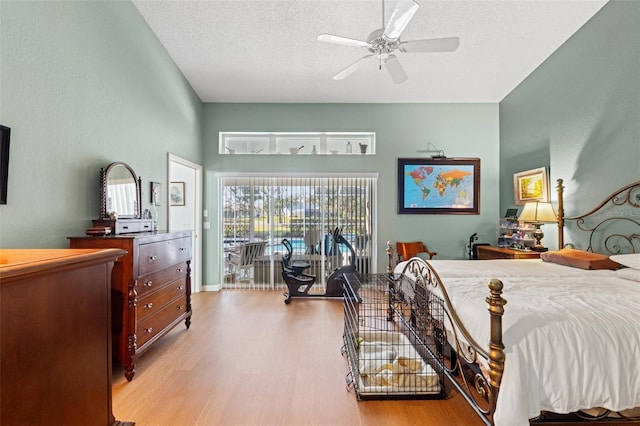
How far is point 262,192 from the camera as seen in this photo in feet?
16.8

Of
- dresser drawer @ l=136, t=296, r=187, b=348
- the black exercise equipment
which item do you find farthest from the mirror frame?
the black exercise equipment

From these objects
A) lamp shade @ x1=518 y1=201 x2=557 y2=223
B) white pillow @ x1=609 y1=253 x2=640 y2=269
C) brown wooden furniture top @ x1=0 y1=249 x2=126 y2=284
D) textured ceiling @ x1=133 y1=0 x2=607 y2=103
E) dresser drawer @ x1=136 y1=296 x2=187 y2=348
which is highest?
textured ceiling @ x1=133 y1=0 x2=607 y2=103

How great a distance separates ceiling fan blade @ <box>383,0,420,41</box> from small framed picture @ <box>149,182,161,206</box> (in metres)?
2.95

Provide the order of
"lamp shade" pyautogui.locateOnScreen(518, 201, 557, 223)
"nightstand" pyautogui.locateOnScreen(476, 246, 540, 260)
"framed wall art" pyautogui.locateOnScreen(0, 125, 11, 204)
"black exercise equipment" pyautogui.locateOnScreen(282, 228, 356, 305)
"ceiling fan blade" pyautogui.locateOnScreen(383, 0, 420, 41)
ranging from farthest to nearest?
"black exercise equipment" pyautogui.locateOnScreen(282, 228, 356, 305) → "nightstand" pyautogui.locateOnScreen(476, 246, 540, 260) → "lamp shade" pyautogui.locateOnScreen(518, 201, 557, 223) → "ceiling fan blade" pyautogui.locateOnScreen(383, 0, 420, 41) → "framed wall art" pyautogui.locateOnScreen(0, 125, 11, 204)

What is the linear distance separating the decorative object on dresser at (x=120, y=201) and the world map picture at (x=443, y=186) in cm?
398

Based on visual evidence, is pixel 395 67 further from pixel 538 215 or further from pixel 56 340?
pixel 56 340

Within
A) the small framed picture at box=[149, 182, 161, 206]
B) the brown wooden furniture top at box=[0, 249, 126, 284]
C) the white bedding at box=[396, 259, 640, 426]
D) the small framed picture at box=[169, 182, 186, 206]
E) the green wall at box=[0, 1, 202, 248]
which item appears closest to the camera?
the brown wooden furniture top at box=[0, 249, 126, 284]

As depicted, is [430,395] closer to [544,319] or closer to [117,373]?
[544,319]

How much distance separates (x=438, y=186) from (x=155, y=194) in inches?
170

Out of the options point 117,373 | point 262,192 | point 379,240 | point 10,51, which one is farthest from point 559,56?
point 117,373

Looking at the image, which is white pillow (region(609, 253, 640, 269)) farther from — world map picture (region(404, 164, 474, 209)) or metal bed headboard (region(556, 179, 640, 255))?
world map picture (region(404, 164, 474, 209))

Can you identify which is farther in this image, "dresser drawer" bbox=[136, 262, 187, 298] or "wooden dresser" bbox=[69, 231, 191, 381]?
"dresser drawer" bbox=[136, 262, 187, 298]

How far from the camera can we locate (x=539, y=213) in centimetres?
375

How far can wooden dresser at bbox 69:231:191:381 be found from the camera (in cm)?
230
